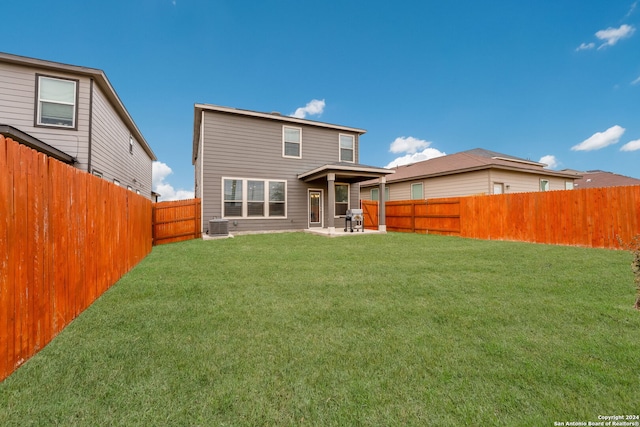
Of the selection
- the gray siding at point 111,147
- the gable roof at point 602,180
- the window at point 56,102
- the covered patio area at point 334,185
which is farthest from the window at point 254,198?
the gable roof at point 602,180

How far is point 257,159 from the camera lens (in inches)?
476

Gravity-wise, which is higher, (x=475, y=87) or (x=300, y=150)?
(x=475, y=87)

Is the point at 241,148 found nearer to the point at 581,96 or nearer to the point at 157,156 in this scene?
the point at 157,156

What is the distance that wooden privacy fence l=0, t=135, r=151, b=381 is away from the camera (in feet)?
6.30

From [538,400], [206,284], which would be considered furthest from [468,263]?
[206,284]

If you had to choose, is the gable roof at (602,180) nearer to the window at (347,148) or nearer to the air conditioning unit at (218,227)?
the window at (347,148)

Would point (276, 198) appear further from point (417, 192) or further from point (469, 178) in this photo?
point (469, 178)

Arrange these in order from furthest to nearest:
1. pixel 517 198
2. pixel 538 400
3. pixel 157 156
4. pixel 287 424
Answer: pixel 157 156
pixel 517 198
pixel 538 400
pixel 287 424

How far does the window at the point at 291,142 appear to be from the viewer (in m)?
12.7

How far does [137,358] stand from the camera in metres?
2.04

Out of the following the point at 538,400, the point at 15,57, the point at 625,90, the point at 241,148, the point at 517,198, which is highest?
the point at 625,90

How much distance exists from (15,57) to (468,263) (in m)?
13.2

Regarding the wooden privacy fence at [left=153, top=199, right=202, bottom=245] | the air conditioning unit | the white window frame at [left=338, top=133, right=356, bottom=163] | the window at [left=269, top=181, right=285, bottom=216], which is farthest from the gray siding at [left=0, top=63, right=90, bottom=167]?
the white window frame at [left=338, top=133, right=356, bottom=163]

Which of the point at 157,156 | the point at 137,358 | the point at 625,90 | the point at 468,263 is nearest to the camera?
the point at 137,358
